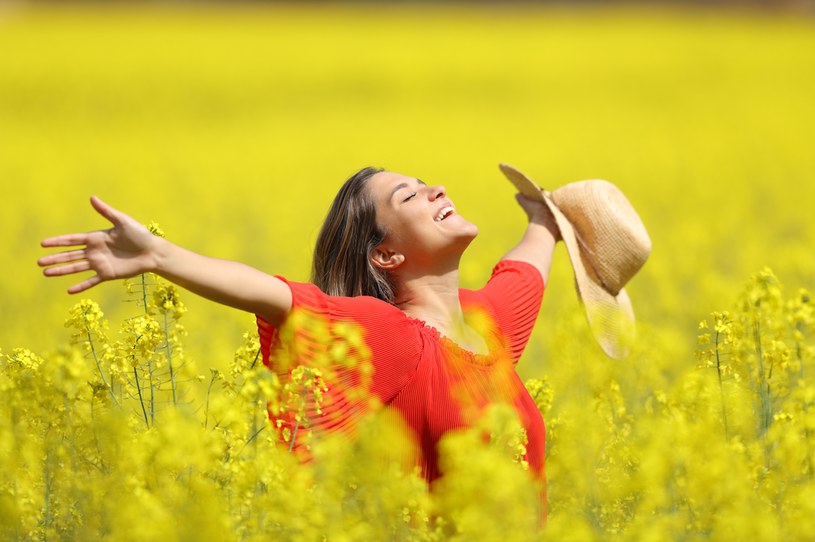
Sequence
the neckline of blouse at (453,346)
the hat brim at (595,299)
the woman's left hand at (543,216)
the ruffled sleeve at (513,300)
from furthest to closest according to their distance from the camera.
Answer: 1. the woman's left hand at (543,216)
2. the hat brim at (595,299)
3. the ruffled sleeve at (513,300)
4. the neckline of blouse at (453,346)

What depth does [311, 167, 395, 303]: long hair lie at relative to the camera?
2.85m

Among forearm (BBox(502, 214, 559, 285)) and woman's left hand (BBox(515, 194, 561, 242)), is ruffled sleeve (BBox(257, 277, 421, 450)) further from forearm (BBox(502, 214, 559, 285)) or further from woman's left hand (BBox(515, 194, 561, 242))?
woman's left hand (BBox(515, 194, 561, 242))

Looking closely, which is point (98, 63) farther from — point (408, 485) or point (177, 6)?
point (408, 485)

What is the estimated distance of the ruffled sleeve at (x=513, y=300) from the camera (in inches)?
121

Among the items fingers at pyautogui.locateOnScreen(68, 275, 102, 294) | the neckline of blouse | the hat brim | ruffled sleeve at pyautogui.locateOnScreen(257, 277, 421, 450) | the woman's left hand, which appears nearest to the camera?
fingers at pyautogui.locateOnScreen(68, 275, 102, 294)

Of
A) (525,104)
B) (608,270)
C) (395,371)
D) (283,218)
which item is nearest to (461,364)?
(395,371)

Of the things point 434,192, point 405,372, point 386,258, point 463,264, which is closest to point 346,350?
point 405,372

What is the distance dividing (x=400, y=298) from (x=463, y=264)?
371cm

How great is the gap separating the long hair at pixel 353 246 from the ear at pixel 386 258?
0.05 feet

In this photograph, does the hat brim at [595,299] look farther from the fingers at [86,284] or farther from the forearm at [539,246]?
the fingers at [86,284]

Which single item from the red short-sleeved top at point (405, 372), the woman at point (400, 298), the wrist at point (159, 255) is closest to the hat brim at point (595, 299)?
the woman at point (400, 298)

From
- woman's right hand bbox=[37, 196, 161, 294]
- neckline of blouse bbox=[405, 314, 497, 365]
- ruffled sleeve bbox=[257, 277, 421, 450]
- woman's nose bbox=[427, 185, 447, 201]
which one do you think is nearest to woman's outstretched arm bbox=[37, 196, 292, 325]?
woman's right hand bbox=[37, 196, 161, 294]

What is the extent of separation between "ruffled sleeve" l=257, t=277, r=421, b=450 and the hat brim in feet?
2.48

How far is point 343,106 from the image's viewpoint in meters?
18.7
